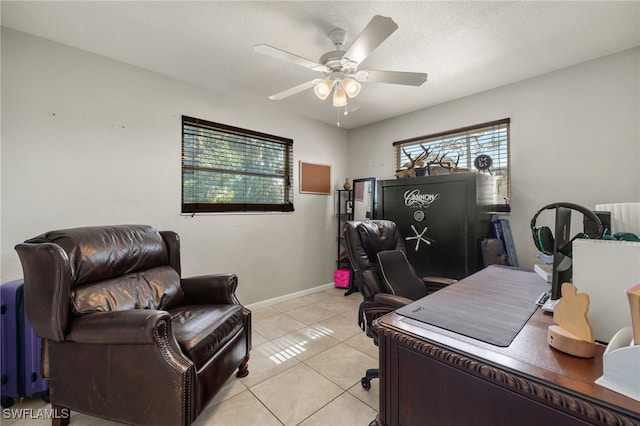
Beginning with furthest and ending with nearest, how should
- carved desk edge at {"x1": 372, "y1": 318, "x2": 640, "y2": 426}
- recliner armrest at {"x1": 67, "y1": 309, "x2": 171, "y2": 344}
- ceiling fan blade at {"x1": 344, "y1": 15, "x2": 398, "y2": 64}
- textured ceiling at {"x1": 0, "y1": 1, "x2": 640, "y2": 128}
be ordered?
textured ceiling at {"x1": 0, "y1": 1, "x2": 640, "y2": 128} → ceiling fan blade at {"x1": 344, "y1": 15, "x2": 398, "y2": 64} → recliner armrest at {"x1": 67, "y1": 309, "x2": 171, "y2": 344} → carved desk edge at {"x1": 372, "y1": 318, "x2": 640, "y2": 426}

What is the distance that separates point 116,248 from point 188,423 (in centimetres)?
115

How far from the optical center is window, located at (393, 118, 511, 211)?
292cm

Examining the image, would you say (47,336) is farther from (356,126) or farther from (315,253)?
(356,126)

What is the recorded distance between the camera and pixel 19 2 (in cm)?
172

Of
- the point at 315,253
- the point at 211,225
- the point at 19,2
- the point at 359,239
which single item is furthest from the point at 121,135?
the point at 315,253

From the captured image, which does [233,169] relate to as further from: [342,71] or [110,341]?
[110,341]

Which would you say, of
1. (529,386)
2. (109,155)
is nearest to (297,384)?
(529,386)

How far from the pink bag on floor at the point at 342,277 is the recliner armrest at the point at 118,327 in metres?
2.97

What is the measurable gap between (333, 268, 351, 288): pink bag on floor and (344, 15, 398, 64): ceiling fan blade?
3.00m

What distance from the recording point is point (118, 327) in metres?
1.29

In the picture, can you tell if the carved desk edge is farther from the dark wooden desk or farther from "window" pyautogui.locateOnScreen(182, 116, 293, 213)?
"window" pyautogui.locateOnScreen(182, 116, 293, 213)

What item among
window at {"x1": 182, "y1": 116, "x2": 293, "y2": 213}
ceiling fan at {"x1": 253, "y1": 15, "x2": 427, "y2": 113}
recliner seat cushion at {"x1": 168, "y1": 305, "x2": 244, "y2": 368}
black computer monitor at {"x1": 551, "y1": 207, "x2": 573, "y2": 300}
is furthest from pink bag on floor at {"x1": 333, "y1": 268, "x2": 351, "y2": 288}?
black computer monitor at {"x1": 551, "y1": 207, "x2": 573, "y2": 300}

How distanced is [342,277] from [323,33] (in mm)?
3120

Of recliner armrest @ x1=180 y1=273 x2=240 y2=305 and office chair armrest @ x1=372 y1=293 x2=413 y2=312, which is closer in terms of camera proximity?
office chair armrest @ x1=372 y1=293 x2=413 y2=312
